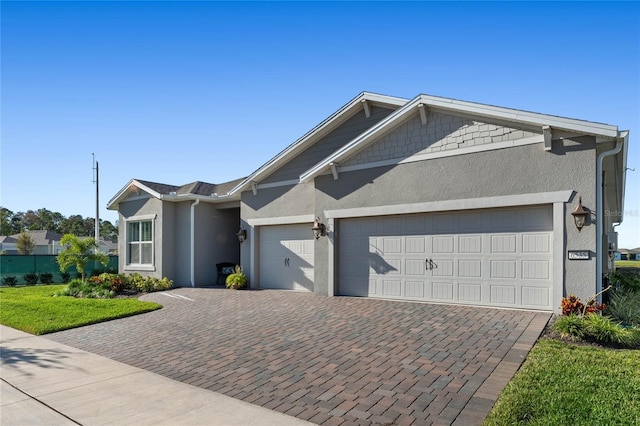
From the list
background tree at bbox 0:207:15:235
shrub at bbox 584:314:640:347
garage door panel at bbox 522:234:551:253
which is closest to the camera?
shrub at bbox 584:314:640:347

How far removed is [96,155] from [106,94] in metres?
19.3

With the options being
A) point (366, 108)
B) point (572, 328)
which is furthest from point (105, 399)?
point (366, 108)

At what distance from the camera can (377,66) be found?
12438mm

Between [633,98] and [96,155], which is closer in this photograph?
[633,98]

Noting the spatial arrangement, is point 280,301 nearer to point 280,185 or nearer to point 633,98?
point 280,185

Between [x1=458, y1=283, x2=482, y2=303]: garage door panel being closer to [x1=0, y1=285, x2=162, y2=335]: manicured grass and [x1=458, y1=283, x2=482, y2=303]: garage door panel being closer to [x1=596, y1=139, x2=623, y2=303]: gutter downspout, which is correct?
Result: [x1=596, y1=139, x2=623, y2=303]: gutter downspout

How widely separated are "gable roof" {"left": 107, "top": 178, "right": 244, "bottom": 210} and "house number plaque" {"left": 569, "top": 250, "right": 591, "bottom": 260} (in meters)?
12.0

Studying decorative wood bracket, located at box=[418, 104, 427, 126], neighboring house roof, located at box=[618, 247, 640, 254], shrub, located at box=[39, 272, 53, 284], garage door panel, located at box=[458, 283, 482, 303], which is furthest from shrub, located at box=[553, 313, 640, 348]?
neighboring house roof, located at box=[618, 247, 640, 254]

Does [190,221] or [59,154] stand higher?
[59,154]

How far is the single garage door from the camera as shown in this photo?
9172mm

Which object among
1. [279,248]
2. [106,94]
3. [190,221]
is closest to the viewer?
[106,94]

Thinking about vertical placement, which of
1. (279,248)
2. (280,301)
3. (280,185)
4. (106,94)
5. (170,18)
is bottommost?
(280,301)

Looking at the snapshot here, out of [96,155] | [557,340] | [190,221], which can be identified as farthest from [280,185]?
[96,155]

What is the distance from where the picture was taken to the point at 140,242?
1845cm
